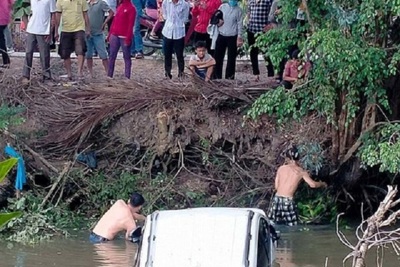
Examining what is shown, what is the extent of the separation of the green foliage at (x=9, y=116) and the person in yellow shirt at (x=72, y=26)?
5.53 ft

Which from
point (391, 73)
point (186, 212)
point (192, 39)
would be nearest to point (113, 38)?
point (192, 39)

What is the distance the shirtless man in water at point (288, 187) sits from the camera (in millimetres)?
15578

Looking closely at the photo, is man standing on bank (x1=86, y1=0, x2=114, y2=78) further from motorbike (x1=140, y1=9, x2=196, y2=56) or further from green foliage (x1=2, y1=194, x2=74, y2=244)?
green foliage (x1=2, y1=194, x2=74, y2=244)

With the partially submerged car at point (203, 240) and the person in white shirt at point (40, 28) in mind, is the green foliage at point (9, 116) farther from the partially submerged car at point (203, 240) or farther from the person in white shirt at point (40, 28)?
the partially submerged car at point (203, 240)

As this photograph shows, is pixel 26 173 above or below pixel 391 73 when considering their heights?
below

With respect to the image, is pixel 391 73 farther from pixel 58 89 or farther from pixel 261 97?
pixel 58 89

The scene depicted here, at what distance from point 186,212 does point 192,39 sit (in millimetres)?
11161

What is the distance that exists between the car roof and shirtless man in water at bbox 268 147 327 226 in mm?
5338

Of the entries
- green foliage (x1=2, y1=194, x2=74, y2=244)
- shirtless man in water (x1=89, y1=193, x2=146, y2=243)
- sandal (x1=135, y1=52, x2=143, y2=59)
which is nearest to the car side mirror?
shirtless man in water (x1=89, y1=193, x2=146, y2=243)

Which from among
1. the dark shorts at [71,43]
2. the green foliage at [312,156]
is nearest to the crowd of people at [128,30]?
the dark shorts at [71,43]

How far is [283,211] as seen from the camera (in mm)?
15773

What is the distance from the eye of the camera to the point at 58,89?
18.1 m

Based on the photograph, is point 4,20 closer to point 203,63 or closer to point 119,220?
point 203,63

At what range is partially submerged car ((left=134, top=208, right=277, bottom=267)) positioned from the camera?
32.0 ft
